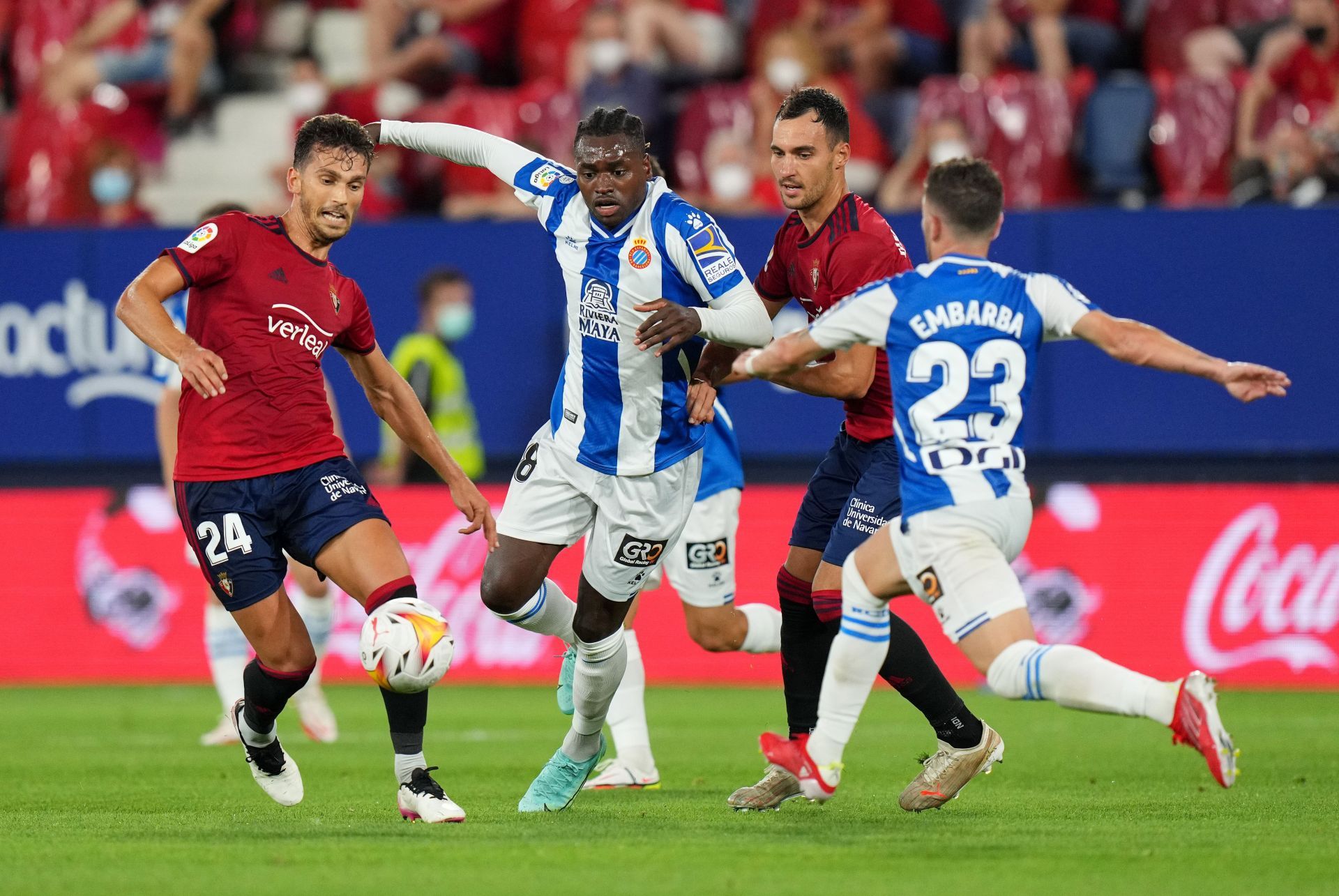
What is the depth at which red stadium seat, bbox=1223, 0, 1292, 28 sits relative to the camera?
50.6 feet

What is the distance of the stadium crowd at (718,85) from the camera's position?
47.0ft

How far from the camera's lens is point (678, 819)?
6680 mm

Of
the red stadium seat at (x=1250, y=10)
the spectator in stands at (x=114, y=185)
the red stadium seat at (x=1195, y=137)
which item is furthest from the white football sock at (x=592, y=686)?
the red stadium seat at (x=1250, y=10)

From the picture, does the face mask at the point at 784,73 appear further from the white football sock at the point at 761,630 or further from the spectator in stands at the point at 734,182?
the white football sock at the point at 761,630

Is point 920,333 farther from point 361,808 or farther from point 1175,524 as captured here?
point 1175,524

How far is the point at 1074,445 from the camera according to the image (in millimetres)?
13656

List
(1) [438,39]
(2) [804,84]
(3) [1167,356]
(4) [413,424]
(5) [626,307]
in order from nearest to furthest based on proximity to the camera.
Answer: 1. (3) [1167,356]
2. (5) [626,307]
3. (4) [413,424]
4. (2) [804,84]
5. (1) [438,39]

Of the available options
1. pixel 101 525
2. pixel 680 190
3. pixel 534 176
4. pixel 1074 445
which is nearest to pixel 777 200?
pixel 680 190

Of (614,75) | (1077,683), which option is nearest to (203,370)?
(1077,683)

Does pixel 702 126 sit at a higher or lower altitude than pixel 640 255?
higher

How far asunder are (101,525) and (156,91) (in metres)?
5.21

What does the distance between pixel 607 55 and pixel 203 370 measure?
9.66 m

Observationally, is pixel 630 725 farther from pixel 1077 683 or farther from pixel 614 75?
pixel 614 75

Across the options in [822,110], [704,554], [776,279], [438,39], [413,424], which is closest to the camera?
[822,110]
